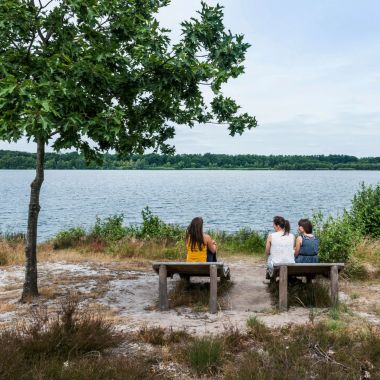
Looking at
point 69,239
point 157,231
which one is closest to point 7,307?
point 69,239

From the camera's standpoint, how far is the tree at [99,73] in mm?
6578

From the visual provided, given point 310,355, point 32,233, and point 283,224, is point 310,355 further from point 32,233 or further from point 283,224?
point 32,233

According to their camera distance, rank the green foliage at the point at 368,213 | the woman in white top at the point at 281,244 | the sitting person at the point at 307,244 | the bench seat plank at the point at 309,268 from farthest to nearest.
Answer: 1. the green foliage at the point at 368,213
2. the sitting person at the point at 307,244
3. the woman in white top at the point at 281,244
4. the bench seat plank at the point at 309,268

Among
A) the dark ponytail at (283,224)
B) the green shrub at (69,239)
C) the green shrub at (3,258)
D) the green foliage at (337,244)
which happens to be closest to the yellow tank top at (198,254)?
the dark ponytail at (283,224)

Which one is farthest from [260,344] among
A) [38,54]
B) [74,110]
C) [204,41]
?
[38,54]

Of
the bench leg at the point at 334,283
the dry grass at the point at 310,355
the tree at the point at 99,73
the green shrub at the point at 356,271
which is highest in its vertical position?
the tree at the point at 99,73

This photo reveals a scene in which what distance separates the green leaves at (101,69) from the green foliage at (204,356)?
309cm

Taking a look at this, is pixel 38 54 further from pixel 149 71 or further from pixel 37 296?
pixel 37 296

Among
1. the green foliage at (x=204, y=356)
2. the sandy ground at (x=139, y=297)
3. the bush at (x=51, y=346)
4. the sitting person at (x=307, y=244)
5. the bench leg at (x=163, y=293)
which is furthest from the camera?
the sitting person at (x=307, y=244)

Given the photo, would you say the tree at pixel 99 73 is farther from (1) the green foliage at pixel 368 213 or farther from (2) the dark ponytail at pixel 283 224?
(1) the green foliage at pixel 368 213

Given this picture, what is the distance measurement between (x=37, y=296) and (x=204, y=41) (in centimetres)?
579

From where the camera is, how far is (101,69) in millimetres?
7035

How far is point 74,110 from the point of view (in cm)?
723

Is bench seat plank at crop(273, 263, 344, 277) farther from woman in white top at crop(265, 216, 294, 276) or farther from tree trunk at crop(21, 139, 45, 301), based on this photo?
tree trunk at crop(21, 139, 45, 301)
